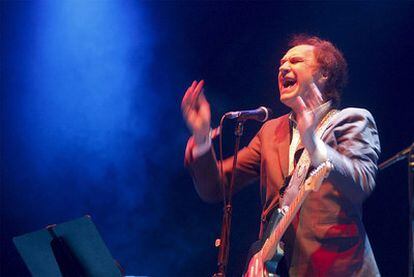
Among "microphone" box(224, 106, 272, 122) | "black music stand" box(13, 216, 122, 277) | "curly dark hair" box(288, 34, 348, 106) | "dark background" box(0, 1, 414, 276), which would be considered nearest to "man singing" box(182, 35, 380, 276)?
"curly dark hair" box(288, 34, 348, 106)

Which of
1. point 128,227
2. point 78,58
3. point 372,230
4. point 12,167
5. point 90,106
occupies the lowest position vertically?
point 372,230

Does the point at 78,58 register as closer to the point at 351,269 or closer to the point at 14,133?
the point at 14,133

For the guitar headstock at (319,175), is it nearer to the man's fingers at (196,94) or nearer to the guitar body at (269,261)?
the guitar body at (269,261)

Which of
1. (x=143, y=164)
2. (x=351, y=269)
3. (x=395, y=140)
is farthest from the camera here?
(x=143, y=164)

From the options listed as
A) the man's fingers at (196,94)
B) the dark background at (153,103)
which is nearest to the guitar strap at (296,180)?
the man's fingers at (196,94)

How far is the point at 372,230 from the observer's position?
435 cm

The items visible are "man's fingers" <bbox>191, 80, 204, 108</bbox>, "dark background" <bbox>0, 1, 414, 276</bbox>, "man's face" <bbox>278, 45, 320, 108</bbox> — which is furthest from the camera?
"dark background" <bbox>0, 1, 414, 276</bbox>

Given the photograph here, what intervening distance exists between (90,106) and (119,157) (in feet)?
1.82

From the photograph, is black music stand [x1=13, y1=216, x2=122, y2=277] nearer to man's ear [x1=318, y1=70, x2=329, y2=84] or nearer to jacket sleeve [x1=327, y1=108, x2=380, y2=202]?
jacket sleeve [x1=327, y1=108, x2=380, y2=202]

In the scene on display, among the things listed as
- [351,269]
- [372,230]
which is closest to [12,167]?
[372,230]

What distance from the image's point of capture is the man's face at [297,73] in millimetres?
3068

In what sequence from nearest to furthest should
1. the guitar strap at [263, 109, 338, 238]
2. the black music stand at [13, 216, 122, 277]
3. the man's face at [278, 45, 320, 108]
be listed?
the black music stand at [13, 216, 122, 277] < the guitar strap at [263, 109, 338, 238] < the man's face at [278, 45, 320, 108]

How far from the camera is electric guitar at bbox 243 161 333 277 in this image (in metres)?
2.54

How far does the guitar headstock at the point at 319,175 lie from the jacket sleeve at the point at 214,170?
0.70m
